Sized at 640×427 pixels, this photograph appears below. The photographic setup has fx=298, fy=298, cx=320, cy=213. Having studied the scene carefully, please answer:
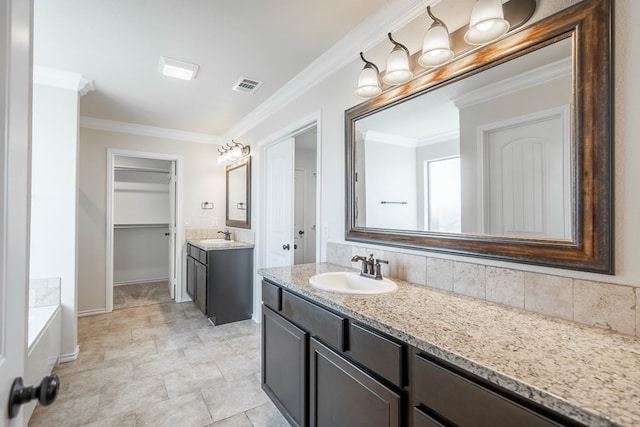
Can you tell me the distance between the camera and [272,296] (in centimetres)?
184

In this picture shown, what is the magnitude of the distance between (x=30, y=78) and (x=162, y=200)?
544 centimetres

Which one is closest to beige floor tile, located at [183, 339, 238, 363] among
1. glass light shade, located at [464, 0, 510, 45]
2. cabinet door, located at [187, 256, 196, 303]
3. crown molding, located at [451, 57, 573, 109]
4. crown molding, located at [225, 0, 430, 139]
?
cabinet door, located at [187, 256, 196, 303]

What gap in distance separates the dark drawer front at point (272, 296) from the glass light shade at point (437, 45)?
4.76 ft

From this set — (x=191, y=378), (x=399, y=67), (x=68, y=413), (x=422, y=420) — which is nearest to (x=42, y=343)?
(x=68, y=413)

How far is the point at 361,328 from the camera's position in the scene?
1183 millimetres

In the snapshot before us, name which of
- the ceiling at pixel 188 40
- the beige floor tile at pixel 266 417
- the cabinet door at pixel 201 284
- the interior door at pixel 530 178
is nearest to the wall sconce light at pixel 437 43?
the interior door at pixel 530 178

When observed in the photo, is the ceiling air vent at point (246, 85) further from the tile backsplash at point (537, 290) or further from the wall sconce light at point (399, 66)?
the tile backsplash at point (537, 290)

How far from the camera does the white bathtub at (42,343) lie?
1.79 meters

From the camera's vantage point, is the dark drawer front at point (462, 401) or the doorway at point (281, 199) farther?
the doorway at point (281, 199)

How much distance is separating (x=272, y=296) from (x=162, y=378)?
4.32 ft

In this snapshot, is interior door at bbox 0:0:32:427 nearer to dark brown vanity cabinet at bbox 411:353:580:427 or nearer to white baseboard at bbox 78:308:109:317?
dark brown vanity cabinet at bbox 411:353:580:427

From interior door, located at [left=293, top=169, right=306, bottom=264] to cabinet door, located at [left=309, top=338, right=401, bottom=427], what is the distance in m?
3.35

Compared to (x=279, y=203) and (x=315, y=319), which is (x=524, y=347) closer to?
(x=315, y=319)

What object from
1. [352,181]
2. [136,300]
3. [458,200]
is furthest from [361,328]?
[136,300]
